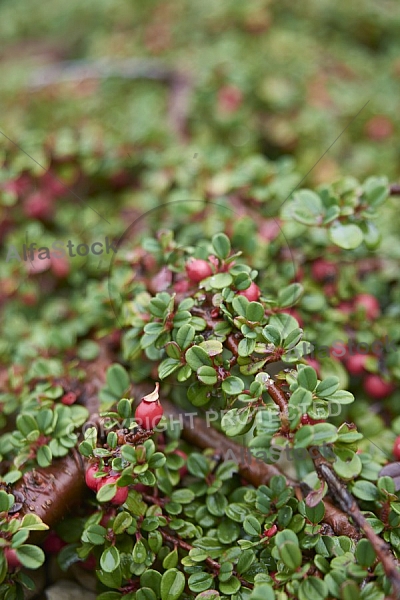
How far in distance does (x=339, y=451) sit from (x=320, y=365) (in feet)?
1.37

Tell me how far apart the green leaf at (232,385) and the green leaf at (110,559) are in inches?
17.6

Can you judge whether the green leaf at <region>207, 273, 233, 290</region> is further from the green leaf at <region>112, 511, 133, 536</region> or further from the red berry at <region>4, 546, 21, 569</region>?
the red berry at <region>4, 546, 21, 569</region>

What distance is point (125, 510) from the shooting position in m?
1.29

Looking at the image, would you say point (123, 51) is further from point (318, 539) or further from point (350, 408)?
point (318, 539)

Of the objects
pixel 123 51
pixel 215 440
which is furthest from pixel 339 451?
pixel 123 51

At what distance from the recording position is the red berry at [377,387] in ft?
5.27

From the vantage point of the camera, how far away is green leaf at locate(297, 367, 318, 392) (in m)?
1.16

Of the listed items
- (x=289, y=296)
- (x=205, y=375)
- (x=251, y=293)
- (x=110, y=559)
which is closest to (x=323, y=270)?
(x=289, y=296)

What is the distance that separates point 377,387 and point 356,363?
0.10 m

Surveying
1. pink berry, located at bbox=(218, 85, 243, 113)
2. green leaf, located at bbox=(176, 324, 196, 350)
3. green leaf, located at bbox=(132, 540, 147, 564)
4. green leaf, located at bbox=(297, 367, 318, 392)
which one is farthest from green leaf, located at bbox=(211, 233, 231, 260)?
pink berry, located at bbox=(218, 85, 243, 113)

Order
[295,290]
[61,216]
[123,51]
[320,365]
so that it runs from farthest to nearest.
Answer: [123,51] → [61,216] → [320,365] → [295,290]

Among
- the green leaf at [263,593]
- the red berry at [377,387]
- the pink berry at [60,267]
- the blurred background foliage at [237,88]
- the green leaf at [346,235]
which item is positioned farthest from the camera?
the blurred background foliage at [237,88]

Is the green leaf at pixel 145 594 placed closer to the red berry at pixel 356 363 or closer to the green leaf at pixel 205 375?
the green leaf at pixel 205 375

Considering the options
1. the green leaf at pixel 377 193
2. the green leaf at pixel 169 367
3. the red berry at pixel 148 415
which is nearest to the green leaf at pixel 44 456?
the red berry at pixel 148 415
